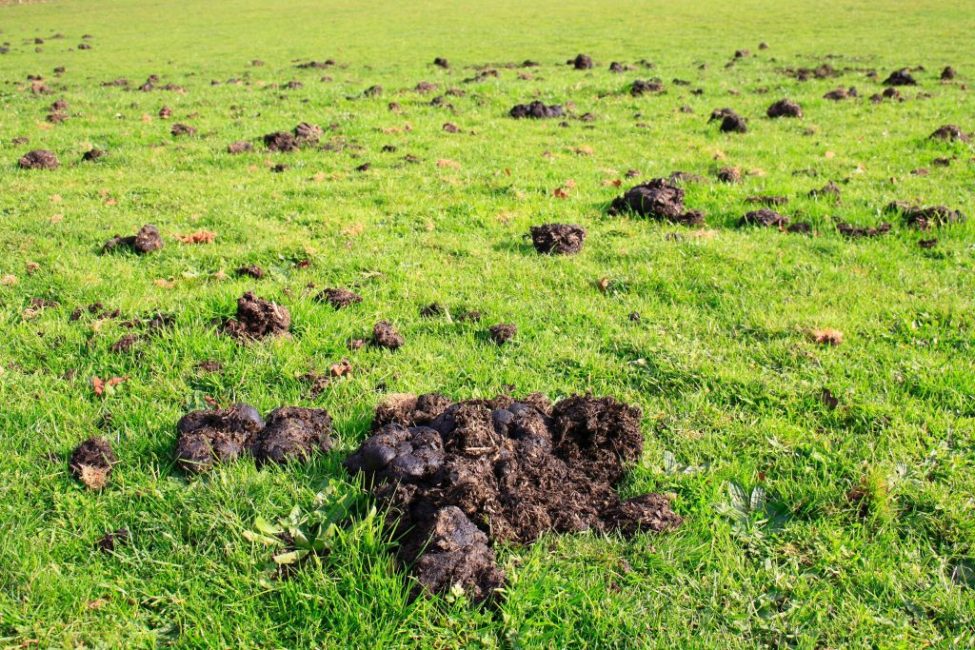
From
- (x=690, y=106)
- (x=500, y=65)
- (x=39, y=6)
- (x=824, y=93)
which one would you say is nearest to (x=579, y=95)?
(x=690, y=106)

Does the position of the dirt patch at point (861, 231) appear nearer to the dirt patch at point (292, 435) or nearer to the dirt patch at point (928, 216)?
the dirt patch at point (928, 216)

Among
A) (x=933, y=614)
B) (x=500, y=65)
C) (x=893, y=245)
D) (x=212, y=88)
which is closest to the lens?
(x=933, y=614)

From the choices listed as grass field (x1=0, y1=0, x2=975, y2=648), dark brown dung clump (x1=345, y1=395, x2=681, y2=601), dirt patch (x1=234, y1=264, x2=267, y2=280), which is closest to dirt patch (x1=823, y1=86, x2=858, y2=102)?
grass field (x1=0, y1=0, x2=975, y2=648)

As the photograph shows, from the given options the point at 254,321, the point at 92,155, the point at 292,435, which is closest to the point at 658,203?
the point at 254,321

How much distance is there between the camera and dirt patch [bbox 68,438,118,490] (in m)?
4.25

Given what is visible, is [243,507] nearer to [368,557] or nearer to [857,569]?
[368,557]

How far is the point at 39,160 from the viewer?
1253cm

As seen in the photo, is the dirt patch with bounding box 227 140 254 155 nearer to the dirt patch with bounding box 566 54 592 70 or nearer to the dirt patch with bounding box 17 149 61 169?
the dirt patch with bounding box 17 149 61 169

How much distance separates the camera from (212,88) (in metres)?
21.8

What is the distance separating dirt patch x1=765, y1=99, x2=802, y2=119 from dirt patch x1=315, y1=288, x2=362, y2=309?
12.2 meters

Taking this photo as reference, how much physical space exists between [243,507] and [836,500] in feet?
11.6

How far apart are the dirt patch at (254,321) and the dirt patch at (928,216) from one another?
24.4 ft

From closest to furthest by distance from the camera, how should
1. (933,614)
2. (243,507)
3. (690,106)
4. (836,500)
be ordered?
(933,614) < (243,507) < (836,500) < (690,106)

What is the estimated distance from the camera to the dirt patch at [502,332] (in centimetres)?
614
